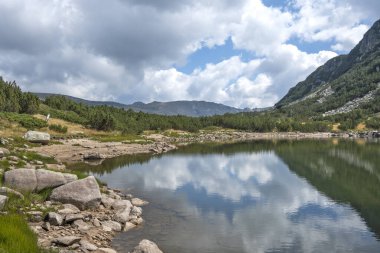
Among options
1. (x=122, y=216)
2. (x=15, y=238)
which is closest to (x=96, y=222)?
(x=122, y=216)

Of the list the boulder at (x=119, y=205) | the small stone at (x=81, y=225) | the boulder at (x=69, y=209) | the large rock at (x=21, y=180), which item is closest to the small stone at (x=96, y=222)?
the small stone at (x=81, y=225)

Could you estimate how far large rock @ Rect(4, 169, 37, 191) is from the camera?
30078mm

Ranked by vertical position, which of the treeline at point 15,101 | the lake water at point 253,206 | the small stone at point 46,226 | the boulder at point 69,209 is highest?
the treeline at point 15,101

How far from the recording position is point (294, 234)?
2955 centimetres

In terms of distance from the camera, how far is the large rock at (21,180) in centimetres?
3008

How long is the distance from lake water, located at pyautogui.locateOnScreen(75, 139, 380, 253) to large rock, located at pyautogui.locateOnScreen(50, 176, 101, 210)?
16.0 feet

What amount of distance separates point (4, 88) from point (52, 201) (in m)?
118

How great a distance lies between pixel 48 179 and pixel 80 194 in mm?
3138

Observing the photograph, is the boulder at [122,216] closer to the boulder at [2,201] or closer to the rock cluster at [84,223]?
the rock cluster at [84,223]

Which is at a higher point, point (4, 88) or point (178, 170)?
point (4, 88)

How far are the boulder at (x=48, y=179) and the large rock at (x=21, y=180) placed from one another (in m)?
0.38

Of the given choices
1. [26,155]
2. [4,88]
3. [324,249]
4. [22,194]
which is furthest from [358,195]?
[4,88]

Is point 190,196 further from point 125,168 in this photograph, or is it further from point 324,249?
point 125,168

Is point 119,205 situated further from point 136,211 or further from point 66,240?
point 66,240
